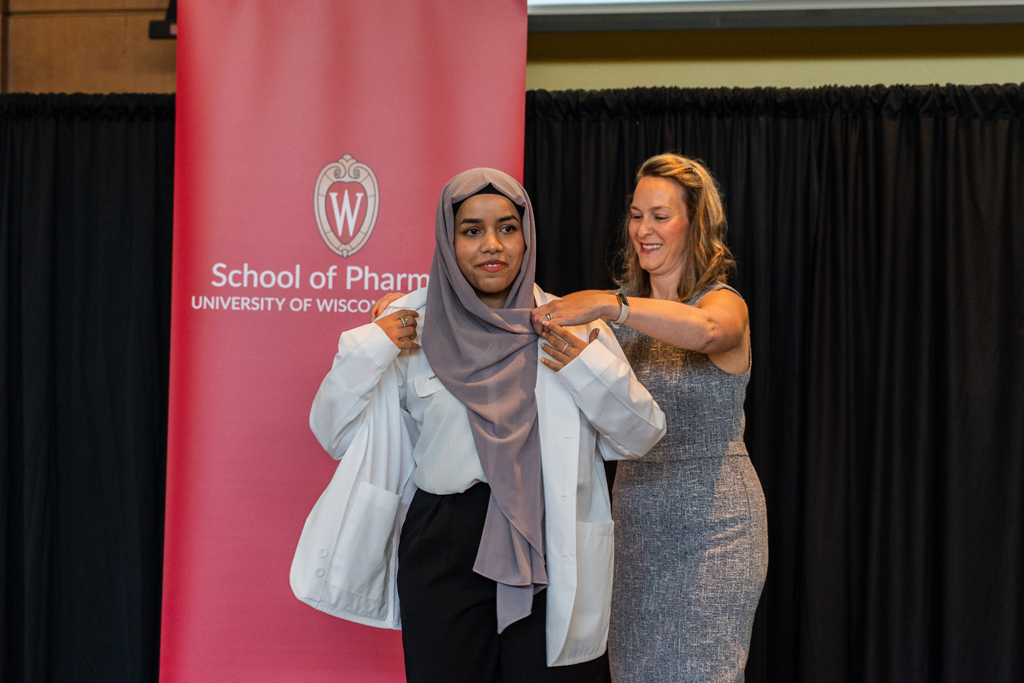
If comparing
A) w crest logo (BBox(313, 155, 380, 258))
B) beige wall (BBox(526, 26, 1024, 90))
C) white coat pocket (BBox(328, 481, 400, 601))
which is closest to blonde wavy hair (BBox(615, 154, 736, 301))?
w crest logo (BBox(313, 155, 380, 258))

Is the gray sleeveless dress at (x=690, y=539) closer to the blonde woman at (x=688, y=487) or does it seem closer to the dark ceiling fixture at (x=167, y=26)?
the blonde woman at (x=688, y=487)

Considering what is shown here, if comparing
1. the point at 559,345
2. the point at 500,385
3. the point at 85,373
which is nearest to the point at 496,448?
the point at 500,385

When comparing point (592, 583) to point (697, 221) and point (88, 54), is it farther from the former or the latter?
point (88, 54)

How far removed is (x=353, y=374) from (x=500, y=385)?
0.33 metres

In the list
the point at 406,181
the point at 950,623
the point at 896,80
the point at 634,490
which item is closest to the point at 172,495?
the point at 406,181

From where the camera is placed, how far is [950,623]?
2684mm

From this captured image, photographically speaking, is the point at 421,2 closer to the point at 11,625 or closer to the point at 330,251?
the point at 330,251

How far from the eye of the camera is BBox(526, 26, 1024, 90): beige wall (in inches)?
115

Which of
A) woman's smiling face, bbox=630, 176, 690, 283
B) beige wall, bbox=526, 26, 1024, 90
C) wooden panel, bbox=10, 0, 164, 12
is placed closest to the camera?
woman's smiling face, bbox=630, 176, 690, 283

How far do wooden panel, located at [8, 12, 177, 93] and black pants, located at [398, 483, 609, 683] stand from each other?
2.55 m

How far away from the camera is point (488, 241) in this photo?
1.63 metres

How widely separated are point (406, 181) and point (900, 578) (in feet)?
7.41

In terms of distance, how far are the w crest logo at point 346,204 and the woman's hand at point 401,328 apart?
701 mm

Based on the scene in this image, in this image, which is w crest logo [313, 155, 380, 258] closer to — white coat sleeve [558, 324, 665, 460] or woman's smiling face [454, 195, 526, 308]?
woman's smiling face [454, 195, 526, 308]
